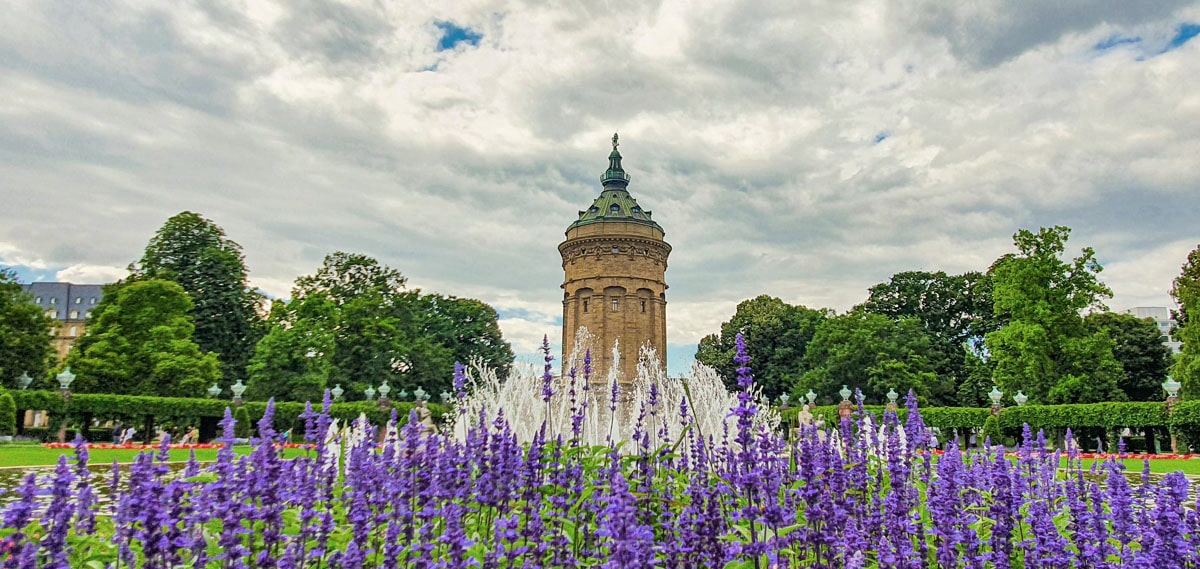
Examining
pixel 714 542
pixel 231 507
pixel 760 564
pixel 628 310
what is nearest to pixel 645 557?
pixel 714 542

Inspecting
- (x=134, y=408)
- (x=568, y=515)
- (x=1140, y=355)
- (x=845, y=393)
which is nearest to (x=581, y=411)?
(x=568, y=515)

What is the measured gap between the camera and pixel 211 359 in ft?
107

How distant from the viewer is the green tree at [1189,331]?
28.3m

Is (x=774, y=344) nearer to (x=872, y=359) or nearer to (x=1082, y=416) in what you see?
(x=872, y=359)

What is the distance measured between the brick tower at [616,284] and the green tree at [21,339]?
24.3m

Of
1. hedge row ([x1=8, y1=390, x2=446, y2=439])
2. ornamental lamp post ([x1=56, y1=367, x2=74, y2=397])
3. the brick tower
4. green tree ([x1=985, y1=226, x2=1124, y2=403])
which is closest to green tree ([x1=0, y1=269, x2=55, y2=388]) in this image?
hedge row ([x1=8, y1=390, x2=446, y2=439])

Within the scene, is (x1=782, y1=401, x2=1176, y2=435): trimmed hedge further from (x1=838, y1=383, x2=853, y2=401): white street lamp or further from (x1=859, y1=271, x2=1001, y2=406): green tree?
(x1=859, y1=271, x2=1001, y2=406): green tree

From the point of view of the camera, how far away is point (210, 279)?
1469 inches

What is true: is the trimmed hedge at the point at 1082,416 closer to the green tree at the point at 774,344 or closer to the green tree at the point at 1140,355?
the green tree at the point at 1140,355

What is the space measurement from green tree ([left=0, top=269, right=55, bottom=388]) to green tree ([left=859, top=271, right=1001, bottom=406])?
42.9 m

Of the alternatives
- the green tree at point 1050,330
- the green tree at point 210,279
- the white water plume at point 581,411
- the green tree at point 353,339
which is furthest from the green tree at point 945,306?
the green tree at point 210,279

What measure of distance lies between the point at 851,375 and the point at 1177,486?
123 ft

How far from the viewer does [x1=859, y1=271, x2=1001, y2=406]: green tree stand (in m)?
44.0

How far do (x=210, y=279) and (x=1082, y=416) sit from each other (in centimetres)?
3749
